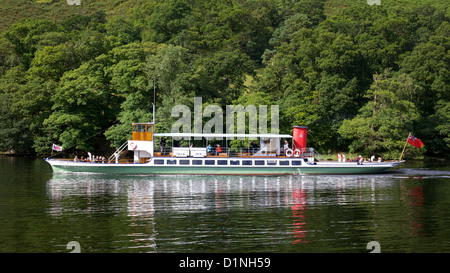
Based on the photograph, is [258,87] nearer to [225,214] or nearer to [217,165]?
[217,165]

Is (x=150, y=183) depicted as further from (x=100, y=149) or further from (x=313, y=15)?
(x=313, y=15)

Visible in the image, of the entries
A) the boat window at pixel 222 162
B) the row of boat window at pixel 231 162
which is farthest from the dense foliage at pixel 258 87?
the boat window at pixel 222 162

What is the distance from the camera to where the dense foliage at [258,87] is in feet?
303

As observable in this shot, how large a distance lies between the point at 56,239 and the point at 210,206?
1531cm

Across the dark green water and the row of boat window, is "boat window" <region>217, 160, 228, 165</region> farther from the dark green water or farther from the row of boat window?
the dark green water

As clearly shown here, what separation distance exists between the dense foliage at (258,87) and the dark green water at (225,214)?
95.3 ft

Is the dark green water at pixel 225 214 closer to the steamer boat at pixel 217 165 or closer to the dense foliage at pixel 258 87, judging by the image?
the steamer boat at pixel 217 165

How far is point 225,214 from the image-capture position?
4166 cm

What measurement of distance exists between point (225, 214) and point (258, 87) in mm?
64368

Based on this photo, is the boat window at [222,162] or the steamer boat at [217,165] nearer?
the steamer boat at [217,165]

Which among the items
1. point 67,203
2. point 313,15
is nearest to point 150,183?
point 67,203

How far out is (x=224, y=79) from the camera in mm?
105625

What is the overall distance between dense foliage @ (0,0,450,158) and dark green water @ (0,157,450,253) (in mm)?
29057
